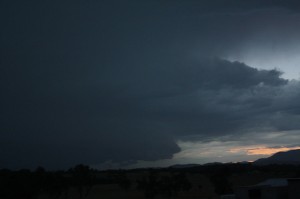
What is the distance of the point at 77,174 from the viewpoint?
10012 cm

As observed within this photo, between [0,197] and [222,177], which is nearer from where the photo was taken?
[0,197]

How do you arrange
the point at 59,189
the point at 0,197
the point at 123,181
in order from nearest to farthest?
1. the point at 0,197
2. the point at 59,189
3. the point at 123,181

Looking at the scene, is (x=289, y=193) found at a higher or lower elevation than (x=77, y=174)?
lower

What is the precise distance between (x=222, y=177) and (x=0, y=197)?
53.3 meters

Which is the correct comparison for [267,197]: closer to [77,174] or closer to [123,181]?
[77,174]

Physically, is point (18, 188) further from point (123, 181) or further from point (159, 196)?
point (123, 181)

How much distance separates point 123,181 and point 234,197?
242ft

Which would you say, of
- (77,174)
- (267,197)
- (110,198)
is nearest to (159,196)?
(110,198)

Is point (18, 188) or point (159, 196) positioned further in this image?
point (159, 196)

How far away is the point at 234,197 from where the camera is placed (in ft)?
204

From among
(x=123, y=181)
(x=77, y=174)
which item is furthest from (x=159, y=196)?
(x=123, y=181)

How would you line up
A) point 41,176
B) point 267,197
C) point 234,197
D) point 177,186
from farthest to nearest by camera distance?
1. point 177,186
2. point 41,176
3. point 234,197
4. point 267,197

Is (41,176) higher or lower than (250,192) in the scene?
higher

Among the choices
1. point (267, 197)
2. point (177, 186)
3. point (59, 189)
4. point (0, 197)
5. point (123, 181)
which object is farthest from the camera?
point (123, 181)
